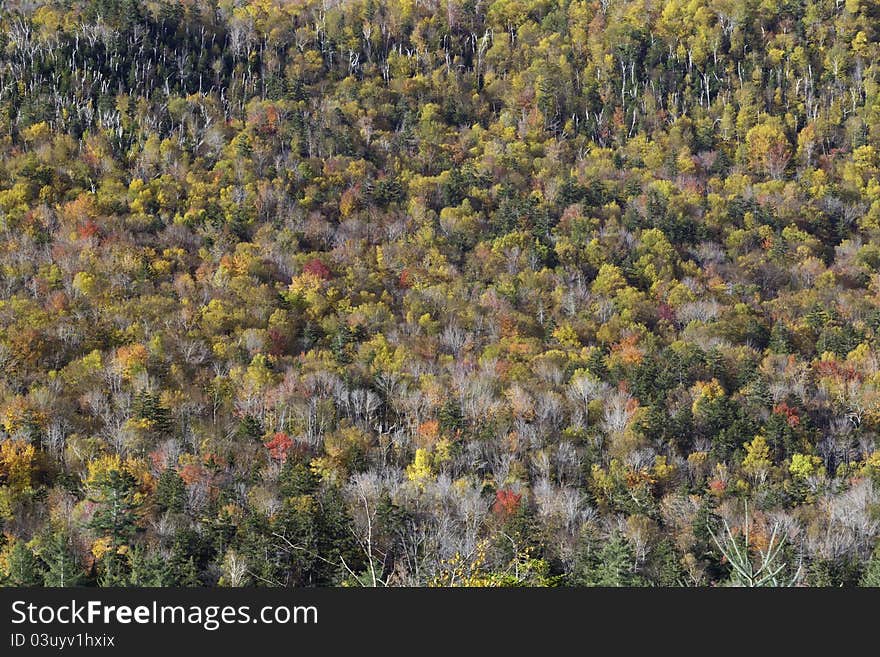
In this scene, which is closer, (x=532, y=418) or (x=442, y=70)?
(x=532, y=418)

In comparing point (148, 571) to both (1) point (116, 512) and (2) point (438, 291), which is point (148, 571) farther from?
(2) point (438, 291)

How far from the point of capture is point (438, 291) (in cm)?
10212

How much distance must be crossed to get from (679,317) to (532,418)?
3220cm

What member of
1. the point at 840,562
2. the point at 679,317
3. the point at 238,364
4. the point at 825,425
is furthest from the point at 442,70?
the point at 840,562

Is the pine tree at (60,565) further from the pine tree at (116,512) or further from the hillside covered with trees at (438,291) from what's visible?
the pine tree at (116,512)

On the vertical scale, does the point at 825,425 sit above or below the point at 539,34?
below

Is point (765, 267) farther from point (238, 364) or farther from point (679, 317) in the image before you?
point (238, 364)


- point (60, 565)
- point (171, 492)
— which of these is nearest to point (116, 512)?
point (60, 565)

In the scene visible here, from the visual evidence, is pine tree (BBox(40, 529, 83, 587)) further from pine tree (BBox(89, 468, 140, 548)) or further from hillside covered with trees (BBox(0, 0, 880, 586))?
pine tree (BBox(89, 468, 140, 548))

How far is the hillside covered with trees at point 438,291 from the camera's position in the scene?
2052 inches

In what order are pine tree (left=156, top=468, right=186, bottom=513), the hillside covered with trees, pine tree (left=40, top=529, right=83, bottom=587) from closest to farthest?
pine tree (left=40, top=529, right=83, bottom=587) → the hillside covered with trees → pine tree (left=156, top=468, right=186, bottom=513)

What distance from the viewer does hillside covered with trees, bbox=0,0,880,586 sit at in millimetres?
52125

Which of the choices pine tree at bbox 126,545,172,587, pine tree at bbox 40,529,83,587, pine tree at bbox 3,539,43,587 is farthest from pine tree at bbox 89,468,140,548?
pine tree at bbox 3,539,43,587

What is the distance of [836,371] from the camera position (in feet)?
274
